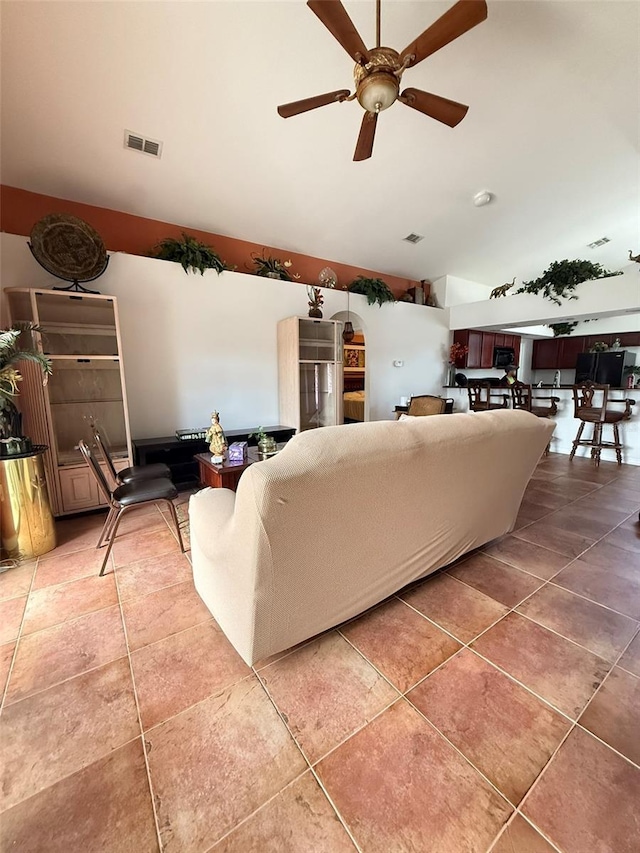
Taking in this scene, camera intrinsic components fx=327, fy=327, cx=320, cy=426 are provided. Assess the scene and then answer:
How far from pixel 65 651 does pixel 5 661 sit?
0.78 ft

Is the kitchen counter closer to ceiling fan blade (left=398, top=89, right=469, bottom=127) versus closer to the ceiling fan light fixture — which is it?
ceiling fan blade (left=398, top=89, right=469, bottom=127)

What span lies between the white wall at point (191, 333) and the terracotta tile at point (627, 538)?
370 cm

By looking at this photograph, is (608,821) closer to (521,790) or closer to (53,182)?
(521,790)

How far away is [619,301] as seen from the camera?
173 inches

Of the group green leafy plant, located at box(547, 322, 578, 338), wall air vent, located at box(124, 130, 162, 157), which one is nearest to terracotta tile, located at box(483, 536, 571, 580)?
wall air vent, located at box(124, 130, 162, 157)

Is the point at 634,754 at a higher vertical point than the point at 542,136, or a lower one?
lower

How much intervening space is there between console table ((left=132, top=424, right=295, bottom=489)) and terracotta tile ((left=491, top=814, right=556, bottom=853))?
3.08 metres

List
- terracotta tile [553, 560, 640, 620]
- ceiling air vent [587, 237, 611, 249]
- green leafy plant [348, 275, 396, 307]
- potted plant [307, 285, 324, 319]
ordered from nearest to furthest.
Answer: terracotta tile [553, 560, 640, 620]
potted plant [307, 285, 324, 319]
green leafy plant [348, 275, 396, 307]
ceiling air vent [587, 237, 611, 249]

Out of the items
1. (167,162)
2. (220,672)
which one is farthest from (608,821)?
(167,162)

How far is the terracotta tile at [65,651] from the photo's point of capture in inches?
54.9

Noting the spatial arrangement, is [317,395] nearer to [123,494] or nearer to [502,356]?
[123,494]

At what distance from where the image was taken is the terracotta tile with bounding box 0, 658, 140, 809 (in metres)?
1.06

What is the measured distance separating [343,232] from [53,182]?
317cm

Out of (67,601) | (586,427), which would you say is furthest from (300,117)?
(586,427)
